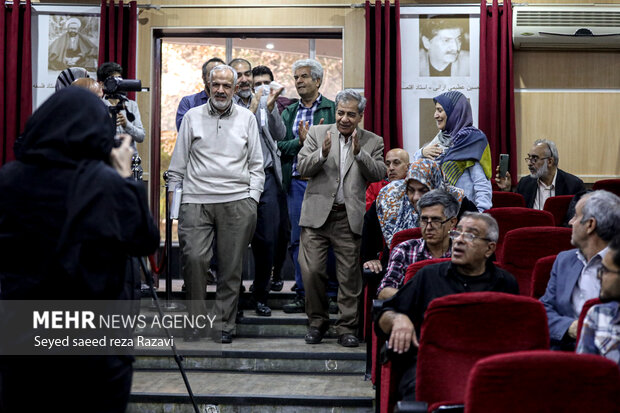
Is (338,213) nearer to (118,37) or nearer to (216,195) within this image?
(216,195)

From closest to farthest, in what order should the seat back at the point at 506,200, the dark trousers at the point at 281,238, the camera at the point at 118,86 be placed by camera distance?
the camera at the point at 118,86
the seat back at the point at 506,200
the dark trousers at the point at 281,238

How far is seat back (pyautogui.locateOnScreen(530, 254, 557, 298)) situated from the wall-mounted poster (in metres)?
3.33

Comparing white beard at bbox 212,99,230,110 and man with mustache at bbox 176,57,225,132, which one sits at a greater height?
man with mustache at bbox 176,57,225,132

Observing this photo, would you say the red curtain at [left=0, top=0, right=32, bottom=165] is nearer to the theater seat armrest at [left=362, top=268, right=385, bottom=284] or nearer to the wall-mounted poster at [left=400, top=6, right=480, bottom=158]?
the wall-mounted poster at [left=400, top=6, right=480, bottom=158]

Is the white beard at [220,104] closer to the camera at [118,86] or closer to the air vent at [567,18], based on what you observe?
the camera at [118,86]

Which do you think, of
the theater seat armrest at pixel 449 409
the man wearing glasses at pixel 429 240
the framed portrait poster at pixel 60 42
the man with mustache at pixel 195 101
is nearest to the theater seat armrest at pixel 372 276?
the man wearing glasses at pixel 429 240

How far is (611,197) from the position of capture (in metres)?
3.10

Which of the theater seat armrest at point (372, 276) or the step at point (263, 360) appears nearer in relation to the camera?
the theater seat armrest at point (372, 276)

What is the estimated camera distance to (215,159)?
4684mm

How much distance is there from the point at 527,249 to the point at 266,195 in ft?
6.13

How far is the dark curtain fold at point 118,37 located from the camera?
639cm


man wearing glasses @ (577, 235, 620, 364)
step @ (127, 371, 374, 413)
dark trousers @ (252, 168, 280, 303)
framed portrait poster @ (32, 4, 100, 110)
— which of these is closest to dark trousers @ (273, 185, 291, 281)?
dark trousers @ (252, 168, 280, 303)

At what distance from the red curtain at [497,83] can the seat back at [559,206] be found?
133 centimetres

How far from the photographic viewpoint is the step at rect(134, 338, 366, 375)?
4.40 meters
